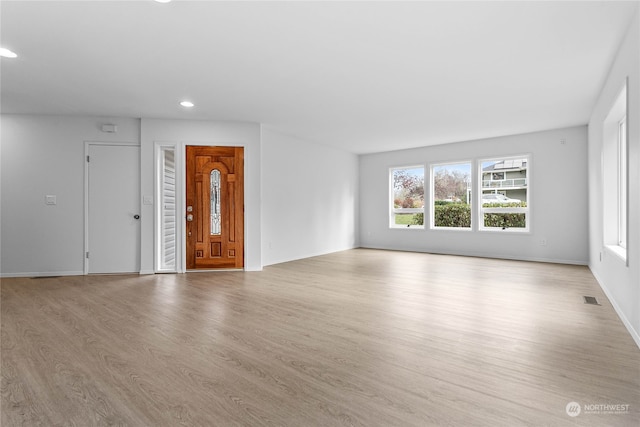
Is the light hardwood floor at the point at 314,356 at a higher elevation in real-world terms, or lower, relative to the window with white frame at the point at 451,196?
lower

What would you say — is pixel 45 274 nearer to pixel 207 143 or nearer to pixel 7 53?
pixel 207 143

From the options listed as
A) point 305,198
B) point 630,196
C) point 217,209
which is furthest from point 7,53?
point 630,196

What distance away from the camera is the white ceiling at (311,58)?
102 inches

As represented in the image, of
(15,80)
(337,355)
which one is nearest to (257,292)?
(337,355)

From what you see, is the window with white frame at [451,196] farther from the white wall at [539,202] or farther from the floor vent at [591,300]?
the floor vent at [591,300]

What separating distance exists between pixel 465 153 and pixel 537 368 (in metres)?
6.12

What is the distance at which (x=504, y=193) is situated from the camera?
7.12m

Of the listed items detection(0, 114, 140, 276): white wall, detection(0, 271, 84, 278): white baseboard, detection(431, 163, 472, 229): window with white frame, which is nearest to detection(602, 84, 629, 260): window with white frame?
detection(431, 163, 472, 229): window with white frame

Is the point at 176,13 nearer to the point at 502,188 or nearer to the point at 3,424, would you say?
the point at 3,424

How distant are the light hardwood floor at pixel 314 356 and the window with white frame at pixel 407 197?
13.4 feet

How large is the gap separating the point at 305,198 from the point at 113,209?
3617 millimetres

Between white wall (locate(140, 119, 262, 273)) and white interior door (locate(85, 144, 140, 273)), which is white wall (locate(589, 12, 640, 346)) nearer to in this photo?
white wall (locate(140, 119, 262, 273))

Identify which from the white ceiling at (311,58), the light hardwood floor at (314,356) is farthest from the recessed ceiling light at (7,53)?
the light hardwood floor at (314,356)

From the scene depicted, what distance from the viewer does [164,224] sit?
577 cm
